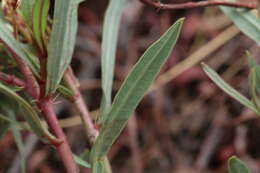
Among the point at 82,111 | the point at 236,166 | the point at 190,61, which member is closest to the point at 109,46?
the point at 82,111

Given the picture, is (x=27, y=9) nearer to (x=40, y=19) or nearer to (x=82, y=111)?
(x=40, y=19)

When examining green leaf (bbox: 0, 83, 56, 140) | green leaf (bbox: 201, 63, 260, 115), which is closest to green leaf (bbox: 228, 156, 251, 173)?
green leaf (bbox: 201, 63, 260, 115)

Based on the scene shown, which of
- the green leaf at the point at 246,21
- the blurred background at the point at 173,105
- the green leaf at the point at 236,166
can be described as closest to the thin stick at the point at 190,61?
the blurred background at the point at 173,105

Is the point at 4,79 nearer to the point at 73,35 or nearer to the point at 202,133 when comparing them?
the point at 73,35

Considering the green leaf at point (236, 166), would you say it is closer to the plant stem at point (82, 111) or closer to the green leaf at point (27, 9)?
the plant stem at point (82, 111)

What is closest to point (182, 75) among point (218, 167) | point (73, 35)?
point (218, 167)

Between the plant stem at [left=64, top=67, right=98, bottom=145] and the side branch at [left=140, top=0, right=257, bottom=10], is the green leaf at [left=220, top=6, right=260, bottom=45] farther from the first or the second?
the plant stem at [left=64, top=67, right=98, bottom=145]

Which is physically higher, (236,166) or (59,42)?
(59,42)

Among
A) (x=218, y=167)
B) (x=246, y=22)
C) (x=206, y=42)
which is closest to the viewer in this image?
(x=246, y=22)
